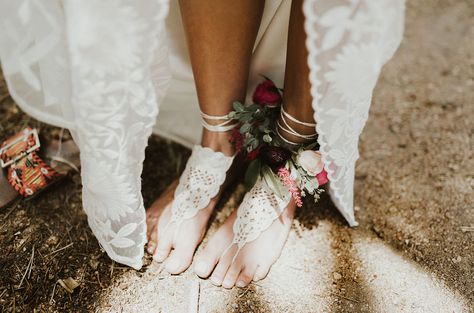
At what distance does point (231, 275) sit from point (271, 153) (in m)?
0.29

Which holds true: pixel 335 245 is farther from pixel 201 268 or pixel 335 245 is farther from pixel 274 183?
pixel 201 268

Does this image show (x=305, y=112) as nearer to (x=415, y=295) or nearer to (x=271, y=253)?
(x=271, y=253)

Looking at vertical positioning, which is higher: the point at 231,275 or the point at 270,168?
the point at 270,168

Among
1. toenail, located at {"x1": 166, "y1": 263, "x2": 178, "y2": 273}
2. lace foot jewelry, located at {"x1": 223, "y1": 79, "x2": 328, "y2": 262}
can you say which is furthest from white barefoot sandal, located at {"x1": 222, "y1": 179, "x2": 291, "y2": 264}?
toenail, located at {"x1": 166, "y1": 263, "x2": 178, "y2": 273}

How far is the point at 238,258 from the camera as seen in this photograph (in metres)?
0.98

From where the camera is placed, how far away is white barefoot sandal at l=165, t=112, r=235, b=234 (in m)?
1.01

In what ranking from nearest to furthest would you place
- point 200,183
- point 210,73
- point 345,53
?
point 345,53
point 210,73
point 200,183

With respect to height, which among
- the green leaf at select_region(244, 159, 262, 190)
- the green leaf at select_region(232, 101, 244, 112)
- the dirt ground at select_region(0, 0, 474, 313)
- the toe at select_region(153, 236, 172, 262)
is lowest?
the dirt ground at select_region(0, 0, 474, 313)

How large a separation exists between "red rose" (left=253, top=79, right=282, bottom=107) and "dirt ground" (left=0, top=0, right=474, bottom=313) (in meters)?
0.28

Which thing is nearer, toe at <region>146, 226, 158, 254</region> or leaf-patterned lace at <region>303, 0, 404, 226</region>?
leaf-patterned lace at <region>303, 0, 404, 226</region>

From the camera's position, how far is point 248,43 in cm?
90

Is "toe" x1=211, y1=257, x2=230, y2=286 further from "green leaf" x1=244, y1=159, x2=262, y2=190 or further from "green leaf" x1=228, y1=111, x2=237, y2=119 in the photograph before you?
"green leaf" x1=228, y1=111, x2=237, y2=119

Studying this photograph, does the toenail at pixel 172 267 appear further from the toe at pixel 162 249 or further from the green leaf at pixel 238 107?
the green leaf at pixel 238 107

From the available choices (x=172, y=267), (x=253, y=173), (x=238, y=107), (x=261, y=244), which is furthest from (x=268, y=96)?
(x=172, y=267)
